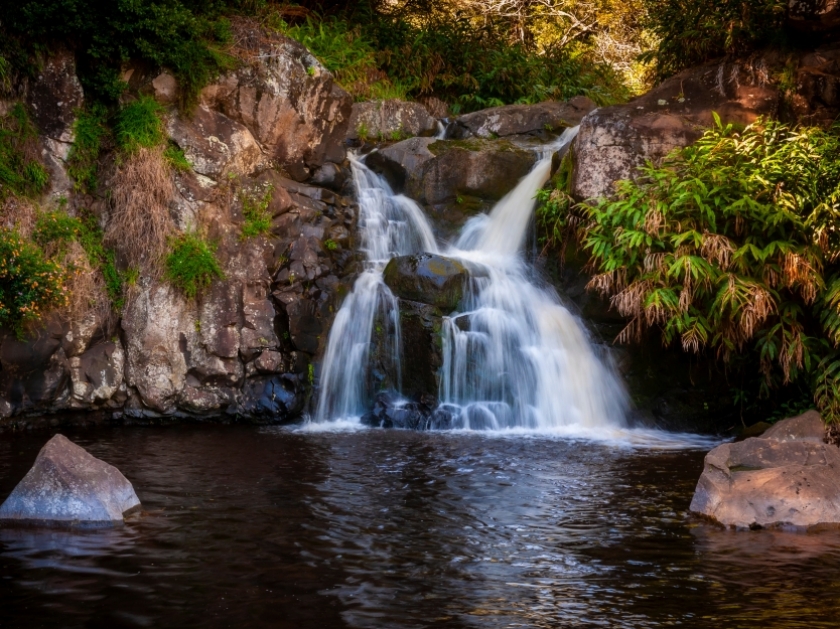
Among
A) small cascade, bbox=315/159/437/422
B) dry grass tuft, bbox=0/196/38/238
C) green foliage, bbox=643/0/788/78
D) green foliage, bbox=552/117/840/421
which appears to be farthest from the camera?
green foliage, bbox=643/0/788/78

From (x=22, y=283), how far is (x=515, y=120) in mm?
9113

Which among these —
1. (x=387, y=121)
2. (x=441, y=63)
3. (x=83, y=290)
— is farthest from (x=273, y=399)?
(x=441, y=63)

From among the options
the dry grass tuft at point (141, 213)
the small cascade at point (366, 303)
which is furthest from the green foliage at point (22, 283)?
the small cascade at point (366, 303)

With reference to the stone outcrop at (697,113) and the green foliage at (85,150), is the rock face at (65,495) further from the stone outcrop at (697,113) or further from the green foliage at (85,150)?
the stone outcrop at (697,113)

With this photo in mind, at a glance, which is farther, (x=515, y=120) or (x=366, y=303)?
(x=515, y=120)

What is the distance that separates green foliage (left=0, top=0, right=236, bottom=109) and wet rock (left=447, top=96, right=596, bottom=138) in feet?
15.7

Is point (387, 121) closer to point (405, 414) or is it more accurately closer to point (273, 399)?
point (273, 399)

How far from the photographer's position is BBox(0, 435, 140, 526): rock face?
6141mm

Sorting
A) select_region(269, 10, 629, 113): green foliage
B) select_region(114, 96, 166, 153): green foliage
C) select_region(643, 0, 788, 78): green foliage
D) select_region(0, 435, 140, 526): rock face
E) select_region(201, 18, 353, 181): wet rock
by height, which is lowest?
select_region(0, 435, 140, 526): rock face

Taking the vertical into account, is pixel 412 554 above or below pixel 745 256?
below

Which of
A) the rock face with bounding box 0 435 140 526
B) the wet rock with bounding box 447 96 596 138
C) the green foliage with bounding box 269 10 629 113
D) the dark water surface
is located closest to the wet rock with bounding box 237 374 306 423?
the dark water surface

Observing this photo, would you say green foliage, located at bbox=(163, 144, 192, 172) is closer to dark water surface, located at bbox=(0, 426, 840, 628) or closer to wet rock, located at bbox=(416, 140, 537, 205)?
wet rock, located at bbox=(416, 140, 537, 205)

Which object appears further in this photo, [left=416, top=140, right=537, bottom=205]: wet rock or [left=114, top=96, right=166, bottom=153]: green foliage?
[left=416, top=140, right=537, bottom=205]: wet rock

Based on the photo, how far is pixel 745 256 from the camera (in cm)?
968
